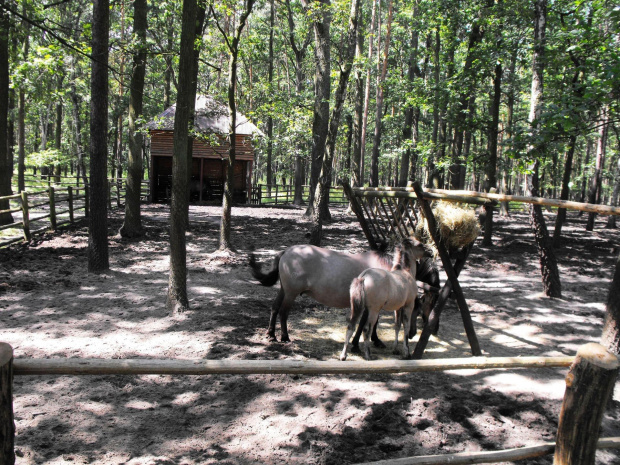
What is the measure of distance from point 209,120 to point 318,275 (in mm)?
20063

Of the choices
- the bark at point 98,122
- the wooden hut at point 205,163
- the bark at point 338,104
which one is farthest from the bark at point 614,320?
the wooden hut at point 205,163

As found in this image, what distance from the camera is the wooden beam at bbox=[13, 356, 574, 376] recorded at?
2.48 meters

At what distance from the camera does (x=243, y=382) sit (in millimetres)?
4922

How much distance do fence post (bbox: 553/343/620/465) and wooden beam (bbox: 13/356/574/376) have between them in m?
0.36

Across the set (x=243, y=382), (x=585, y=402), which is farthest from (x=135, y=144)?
(x=585, y=402)

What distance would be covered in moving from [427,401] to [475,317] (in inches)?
146

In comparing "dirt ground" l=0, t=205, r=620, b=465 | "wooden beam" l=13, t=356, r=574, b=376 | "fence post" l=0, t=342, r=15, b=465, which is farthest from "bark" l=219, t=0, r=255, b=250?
"fence post" l=0, t=342, r=15, b=465

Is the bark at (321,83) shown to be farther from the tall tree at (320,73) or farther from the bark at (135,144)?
the bark at (135,144)

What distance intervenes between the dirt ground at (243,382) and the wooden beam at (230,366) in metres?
1.28

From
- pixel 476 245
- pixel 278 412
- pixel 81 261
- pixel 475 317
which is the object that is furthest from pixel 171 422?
pixel 476 245

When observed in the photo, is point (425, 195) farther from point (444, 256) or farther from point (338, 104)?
point (338, 104)

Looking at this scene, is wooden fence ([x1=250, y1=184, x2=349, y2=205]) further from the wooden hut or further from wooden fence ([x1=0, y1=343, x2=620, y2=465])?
wooden fence ([x1=0, y1=343, x2=620, y2=465])

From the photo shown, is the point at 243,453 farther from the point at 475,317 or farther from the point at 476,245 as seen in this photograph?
the point at 476,245

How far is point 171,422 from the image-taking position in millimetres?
4059
